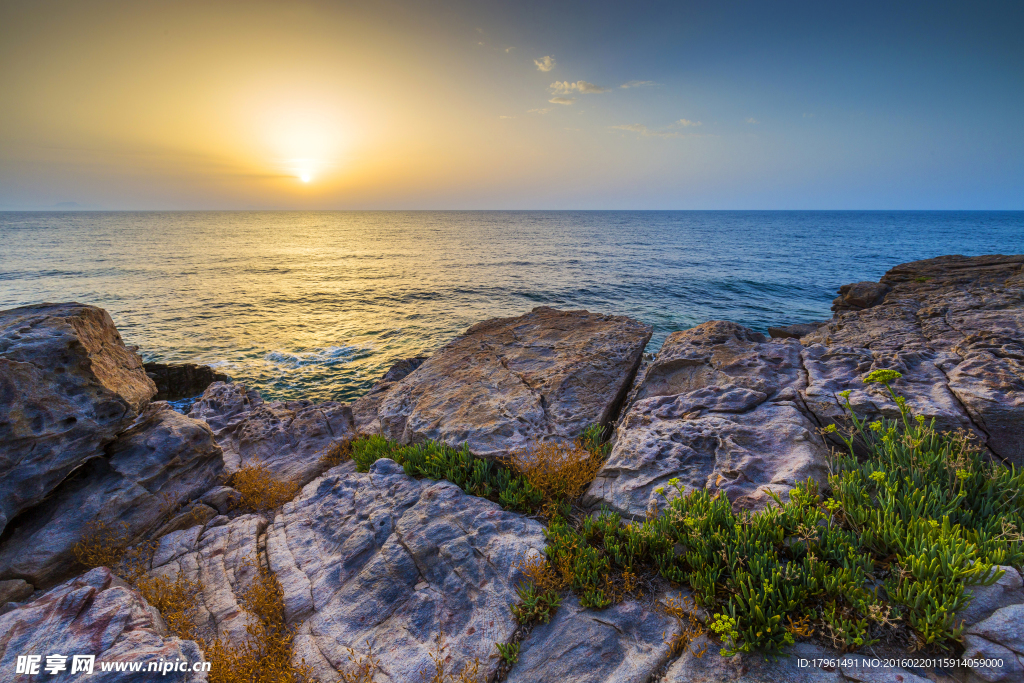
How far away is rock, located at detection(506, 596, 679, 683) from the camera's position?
12.7 feet

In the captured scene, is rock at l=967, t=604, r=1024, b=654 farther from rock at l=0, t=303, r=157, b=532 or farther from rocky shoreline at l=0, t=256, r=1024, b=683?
rock at l=0, t=303, r=157, b=532

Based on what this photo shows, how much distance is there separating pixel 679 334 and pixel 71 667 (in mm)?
11075

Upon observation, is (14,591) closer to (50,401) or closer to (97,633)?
(50,401)

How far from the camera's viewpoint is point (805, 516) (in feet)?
14.6

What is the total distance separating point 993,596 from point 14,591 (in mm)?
11796

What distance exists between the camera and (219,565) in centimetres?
621

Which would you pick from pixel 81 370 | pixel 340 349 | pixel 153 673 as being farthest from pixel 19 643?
pixel 340 349

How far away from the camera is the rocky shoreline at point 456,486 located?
4.21 metres

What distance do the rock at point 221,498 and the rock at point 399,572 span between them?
1607mm

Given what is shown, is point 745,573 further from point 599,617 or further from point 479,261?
point 479,261

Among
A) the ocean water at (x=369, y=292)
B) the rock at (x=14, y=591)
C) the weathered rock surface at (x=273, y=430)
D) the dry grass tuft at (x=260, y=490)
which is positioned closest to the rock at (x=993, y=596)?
the dry grass tuft at (x=260, y=490)

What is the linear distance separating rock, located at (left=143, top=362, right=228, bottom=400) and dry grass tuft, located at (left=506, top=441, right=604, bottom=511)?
676 inches

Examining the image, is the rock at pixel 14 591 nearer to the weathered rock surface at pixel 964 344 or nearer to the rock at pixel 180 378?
the rock at pixel 180 378

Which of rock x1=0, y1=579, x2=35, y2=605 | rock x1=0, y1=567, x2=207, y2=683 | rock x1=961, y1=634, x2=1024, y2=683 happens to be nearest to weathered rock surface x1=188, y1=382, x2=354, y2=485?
rock x1=0, y1=579, x2=35, y2=605
